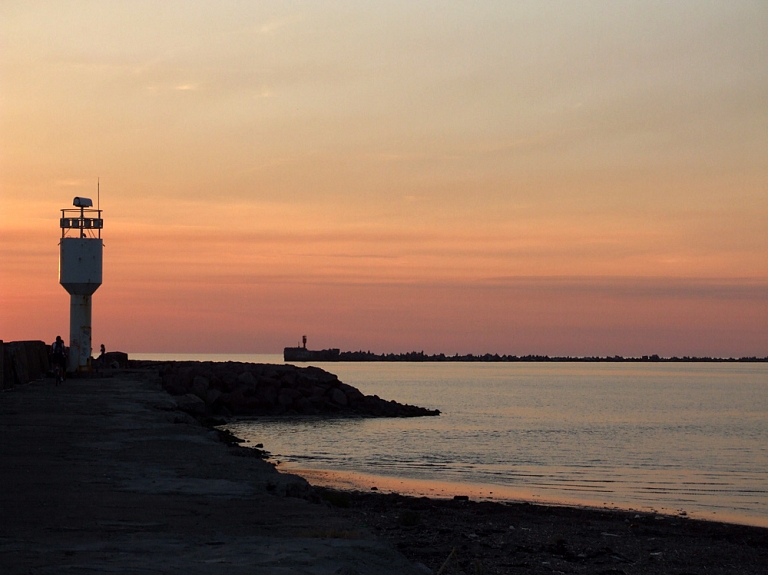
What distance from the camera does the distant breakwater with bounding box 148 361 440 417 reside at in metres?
40.1

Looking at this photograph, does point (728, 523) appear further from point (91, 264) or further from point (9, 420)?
point (91, 264)

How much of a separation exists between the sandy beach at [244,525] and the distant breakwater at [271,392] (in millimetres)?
22521

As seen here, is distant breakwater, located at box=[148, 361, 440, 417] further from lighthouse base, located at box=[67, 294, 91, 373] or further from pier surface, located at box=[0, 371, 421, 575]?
pier surface, located at box=[0, 371, 421, 575]

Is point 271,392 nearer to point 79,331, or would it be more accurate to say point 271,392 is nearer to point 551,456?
point 79,331

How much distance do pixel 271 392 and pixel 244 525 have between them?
34.2m

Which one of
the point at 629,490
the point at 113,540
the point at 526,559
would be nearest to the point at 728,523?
the point at 629,490

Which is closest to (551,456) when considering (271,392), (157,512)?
(271,392)

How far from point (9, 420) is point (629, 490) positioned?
1393cm

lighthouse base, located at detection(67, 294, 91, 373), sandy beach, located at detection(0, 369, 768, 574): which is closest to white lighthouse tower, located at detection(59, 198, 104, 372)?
lighthouse base, located at detection(67, 294, 91, 373)

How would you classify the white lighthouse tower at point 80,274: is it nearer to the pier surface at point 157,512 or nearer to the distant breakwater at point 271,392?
the distant breakwater at point 271,392

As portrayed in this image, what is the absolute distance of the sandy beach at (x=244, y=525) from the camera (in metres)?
6.71

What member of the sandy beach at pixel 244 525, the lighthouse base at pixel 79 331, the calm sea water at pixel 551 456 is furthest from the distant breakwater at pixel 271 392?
the sandy beach at pixel 244 525

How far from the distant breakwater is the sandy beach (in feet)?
73.9

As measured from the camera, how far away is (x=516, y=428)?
1510 inches
